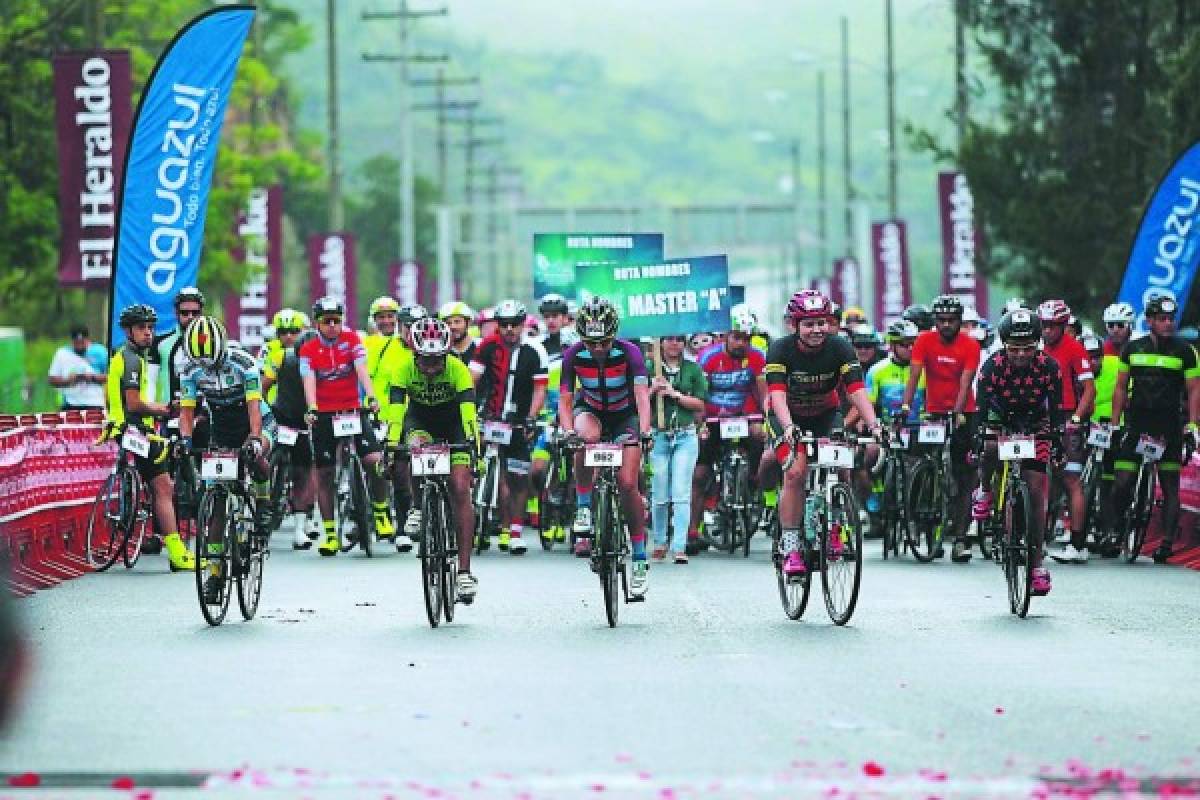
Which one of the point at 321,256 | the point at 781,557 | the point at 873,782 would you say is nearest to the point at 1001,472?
the point at 781,557

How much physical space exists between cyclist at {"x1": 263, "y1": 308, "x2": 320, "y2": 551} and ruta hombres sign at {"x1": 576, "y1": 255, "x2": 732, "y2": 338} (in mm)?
2619

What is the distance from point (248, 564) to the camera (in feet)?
55.6

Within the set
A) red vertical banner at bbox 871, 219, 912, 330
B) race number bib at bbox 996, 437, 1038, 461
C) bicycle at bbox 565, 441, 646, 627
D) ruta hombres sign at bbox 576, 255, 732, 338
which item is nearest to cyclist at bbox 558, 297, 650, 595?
bicycle at bbox 565, 441, 646, 627

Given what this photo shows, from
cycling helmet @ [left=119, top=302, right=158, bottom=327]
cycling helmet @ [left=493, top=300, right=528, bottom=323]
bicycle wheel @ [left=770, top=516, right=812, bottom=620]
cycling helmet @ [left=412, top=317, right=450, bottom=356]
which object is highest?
cycling helmet @ [left=493, top=300, right=528, bottom=323]

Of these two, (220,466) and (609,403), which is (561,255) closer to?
(609,403)

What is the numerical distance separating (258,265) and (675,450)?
30.5 metres

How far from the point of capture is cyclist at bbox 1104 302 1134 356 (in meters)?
23.3

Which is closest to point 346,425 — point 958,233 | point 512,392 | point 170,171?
point 512,392

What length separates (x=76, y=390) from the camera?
35.8 meters

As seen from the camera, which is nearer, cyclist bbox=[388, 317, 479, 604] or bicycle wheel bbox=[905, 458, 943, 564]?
cyclist bbox=[388, 317, 479, 604]

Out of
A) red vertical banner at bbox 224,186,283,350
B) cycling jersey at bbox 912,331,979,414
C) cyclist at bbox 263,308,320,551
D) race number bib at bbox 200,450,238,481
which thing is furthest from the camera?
red vertical banner at bbox 224,186,283,350

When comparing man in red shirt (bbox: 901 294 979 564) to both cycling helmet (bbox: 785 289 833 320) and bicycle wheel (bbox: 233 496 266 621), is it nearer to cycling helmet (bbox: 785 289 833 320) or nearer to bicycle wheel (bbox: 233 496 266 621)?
cycling helmet (bbox: 785 289 833 320)

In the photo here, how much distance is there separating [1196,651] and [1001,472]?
4.50 meters

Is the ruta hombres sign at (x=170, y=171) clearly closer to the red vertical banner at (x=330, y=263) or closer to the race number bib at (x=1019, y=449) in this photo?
the race number bib at (x=1019, y=449)
